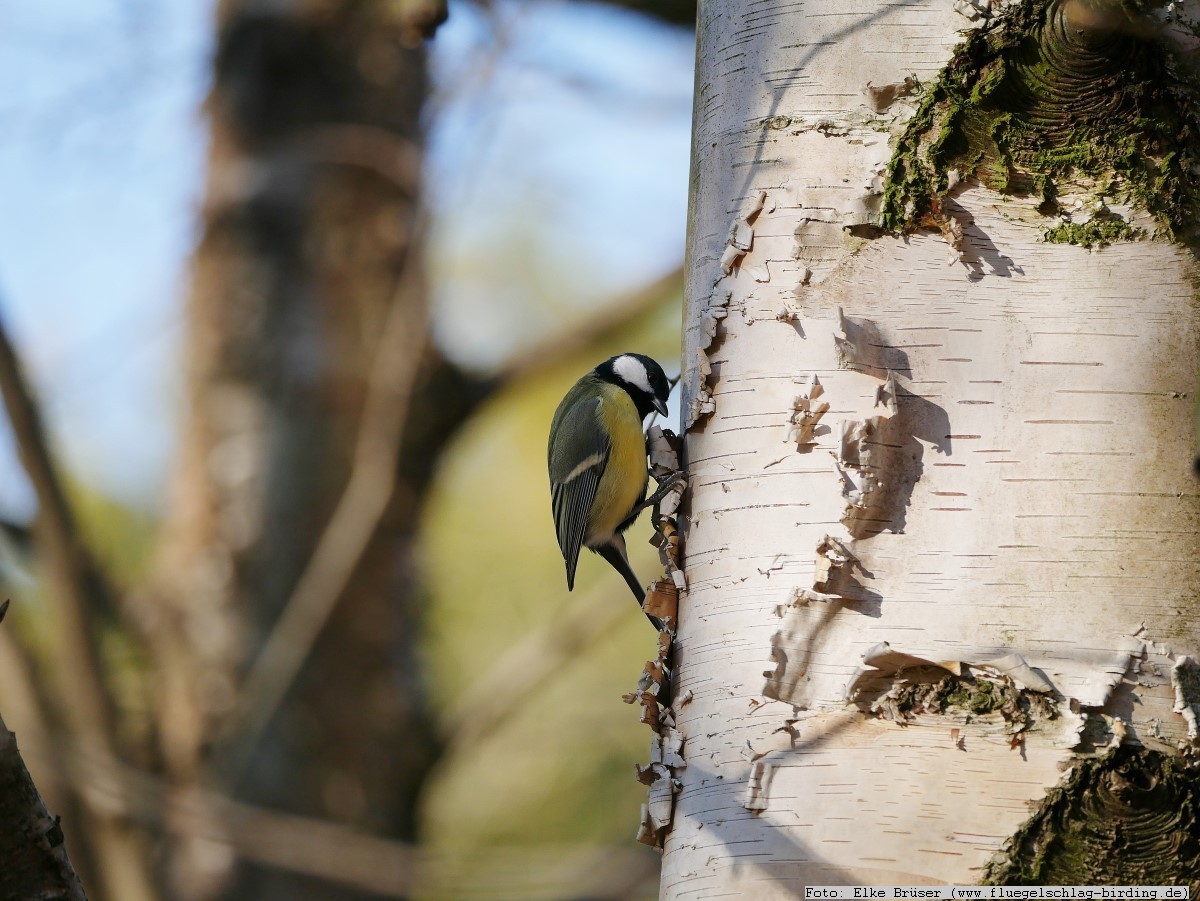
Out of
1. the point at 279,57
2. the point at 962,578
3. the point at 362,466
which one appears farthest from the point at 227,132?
the point at 962,578

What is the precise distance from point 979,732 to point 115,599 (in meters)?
2.84

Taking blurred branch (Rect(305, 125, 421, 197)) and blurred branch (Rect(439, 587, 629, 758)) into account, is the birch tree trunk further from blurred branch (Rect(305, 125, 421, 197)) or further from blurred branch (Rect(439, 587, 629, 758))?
blurred branch (Rect(305, 125, 421, 197))

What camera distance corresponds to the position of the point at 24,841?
116 cm

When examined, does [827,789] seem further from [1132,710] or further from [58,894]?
[58,894]

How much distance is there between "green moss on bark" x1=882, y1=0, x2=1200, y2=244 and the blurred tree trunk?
2427 millimetres

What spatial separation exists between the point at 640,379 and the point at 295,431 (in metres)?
1.48

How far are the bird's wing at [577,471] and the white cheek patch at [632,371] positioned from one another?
14 centimetres

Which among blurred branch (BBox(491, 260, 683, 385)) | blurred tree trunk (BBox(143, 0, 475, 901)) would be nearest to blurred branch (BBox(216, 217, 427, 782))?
blurred tree trunk (BBox(143, 0, 475, 901))

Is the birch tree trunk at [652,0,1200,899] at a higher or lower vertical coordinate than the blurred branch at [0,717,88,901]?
higher

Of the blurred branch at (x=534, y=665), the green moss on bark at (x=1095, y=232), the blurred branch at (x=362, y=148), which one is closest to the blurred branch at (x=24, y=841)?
the green moss on bark at (x=1095, y=232)

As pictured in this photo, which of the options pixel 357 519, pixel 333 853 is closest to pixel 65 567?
pixel 357 519

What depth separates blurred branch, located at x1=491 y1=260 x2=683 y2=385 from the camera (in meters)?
3.67

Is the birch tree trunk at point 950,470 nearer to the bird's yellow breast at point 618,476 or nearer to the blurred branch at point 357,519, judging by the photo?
the bird's yellow breast at point 618,476

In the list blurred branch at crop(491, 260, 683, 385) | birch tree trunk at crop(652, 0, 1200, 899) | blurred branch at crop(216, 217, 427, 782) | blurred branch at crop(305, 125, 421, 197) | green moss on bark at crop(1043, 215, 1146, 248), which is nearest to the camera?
birch tree trunk at crop(652, 0, 1200, 899)
